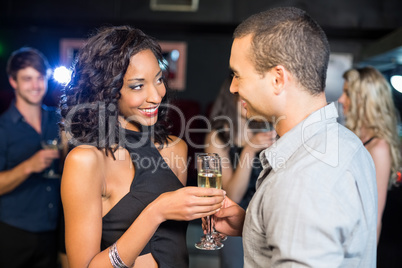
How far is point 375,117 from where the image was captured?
240 cm

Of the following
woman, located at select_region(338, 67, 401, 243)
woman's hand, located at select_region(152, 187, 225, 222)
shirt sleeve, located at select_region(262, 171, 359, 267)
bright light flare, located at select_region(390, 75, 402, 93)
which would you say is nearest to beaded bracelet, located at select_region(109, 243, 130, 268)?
woman's hand, located at select_region(152, 187, 225, 222)

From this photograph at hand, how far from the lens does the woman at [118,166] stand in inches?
49.9

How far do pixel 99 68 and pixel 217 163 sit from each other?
594 millimetres

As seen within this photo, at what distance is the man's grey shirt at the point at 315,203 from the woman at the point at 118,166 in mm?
264

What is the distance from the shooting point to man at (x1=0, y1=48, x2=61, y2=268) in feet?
8.04

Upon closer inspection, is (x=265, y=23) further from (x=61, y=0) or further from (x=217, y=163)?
(x=61, y=0)

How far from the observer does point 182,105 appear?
4316 millimetres

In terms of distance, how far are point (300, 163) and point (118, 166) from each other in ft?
2.40

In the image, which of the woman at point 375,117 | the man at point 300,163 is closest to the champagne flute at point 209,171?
the man at point 300,163

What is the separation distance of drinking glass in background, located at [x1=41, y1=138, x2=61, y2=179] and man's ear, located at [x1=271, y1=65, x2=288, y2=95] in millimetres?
1663

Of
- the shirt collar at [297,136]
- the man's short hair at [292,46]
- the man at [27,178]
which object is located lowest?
the man at [27,178]

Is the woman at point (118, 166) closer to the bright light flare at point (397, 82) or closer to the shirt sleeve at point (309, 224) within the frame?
the shirt sleeve at point (309, 224)

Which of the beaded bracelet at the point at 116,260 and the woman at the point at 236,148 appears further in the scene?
the woman at the point at 236,148

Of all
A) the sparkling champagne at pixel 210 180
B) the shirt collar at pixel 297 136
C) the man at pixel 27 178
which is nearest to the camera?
the shirt collar at pixel 297 136
